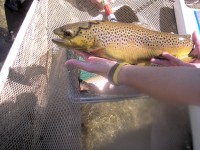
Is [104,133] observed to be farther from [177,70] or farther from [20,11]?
[20,11]

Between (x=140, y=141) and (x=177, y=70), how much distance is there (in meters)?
1.13

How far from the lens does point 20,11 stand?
11.0ft

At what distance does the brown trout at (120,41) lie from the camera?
204cm

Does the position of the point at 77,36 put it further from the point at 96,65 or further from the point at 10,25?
the point at 10,25

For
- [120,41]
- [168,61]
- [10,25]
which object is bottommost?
[10,25]

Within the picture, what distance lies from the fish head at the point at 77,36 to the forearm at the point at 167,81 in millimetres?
378

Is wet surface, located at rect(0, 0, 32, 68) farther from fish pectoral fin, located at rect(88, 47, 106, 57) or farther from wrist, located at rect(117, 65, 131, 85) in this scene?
wrist, located at rect(117, 65, 131, 85)

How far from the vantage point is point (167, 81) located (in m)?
1.61

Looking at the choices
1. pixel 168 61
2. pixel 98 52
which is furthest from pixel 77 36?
pixel 168 61

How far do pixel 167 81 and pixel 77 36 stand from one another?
27.4 inches

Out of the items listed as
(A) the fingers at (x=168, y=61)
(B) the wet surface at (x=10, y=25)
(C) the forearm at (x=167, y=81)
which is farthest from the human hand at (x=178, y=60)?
(B) the wet surface at (x=10, y=25)

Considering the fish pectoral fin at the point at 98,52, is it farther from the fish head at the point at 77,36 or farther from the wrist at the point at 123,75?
the wrist at the point at 123,75

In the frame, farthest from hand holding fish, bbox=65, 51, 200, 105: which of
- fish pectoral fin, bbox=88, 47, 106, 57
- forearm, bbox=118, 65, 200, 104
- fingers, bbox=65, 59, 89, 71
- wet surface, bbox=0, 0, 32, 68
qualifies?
wet surface, bbox=0, 0, 32, 68

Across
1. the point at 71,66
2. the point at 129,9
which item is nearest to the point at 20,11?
the point at 129,9
